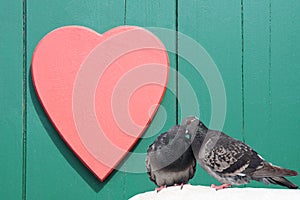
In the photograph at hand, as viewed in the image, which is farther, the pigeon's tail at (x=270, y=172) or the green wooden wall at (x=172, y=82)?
the green wooden wall at (x=172, y=82)

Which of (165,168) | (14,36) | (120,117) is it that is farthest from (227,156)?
(14,36)

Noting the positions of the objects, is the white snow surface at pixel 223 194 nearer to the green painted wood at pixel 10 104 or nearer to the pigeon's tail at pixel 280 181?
the pigeon's tail at pixel 280 181

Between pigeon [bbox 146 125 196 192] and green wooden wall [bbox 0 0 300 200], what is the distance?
0.23 meters

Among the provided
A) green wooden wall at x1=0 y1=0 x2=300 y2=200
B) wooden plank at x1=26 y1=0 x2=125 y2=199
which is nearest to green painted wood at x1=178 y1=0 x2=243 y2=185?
green wooden wall at x1=0 y1=0 x2=300 y2=200

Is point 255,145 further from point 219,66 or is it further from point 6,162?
point 6,162

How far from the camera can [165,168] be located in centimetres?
92

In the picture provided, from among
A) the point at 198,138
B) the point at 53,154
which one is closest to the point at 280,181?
the point at 198,138

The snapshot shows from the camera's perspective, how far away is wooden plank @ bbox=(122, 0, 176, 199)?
116cm

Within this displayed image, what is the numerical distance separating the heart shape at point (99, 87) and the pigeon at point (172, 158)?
204 mm

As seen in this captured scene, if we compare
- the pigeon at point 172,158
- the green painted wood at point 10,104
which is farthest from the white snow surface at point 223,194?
the green painted wood at point 10,104

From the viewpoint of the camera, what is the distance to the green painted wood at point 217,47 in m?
1.20

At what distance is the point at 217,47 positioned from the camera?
1.22 m

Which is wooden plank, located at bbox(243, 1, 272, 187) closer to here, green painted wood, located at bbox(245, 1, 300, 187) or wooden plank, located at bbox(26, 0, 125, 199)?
green painted wood, located at bbox(245, 1, 300, 187)

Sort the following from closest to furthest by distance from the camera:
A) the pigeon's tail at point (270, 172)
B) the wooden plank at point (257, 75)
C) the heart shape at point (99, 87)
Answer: the pigeon's tail at point (270, 172) → the heart shape at point (99, 87) → the wooden plank at point (257, 75)
